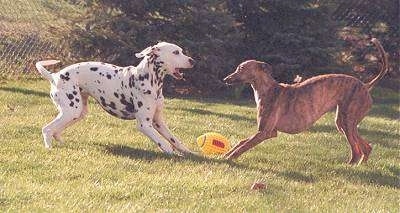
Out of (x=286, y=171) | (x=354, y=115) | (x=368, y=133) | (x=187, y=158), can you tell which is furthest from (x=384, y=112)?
(x=187, y=158)

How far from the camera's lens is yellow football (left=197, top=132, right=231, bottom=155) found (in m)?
7.12

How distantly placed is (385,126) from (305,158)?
341 centimetres

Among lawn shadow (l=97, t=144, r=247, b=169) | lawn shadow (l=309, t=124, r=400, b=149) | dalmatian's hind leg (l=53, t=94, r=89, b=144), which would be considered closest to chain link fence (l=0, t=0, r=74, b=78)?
lawn shadow (l=309, t=124, r=400, b=149)

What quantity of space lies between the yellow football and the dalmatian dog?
407 millimetres

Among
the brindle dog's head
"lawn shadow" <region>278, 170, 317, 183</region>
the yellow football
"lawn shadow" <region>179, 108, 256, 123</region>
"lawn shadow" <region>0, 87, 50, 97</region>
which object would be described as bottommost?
"lawn shadow" <region>0, 87, 50, 97</region>

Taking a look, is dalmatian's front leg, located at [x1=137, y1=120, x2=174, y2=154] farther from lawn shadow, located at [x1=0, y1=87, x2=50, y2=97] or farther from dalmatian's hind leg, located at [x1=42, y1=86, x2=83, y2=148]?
lawn shadow, located at [x1=0, y1=87, x2=50, y2=97]

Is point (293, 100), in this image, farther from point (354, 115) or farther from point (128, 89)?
point (128, 89)

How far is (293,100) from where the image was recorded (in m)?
6.75

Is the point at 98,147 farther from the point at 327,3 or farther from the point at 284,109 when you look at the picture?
the point at 327,3

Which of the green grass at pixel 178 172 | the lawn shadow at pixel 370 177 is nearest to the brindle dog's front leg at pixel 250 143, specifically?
the green grass at pixel 178 172

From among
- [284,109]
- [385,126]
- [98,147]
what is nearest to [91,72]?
[98,147]

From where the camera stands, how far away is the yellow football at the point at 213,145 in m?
7.12

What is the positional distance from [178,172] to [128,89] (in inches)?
51.1

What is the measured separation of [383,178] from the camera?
645 centimetres
